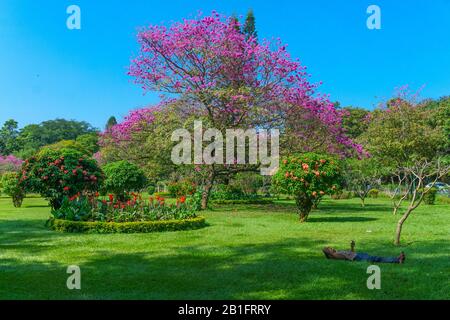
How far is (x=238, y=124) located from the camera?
22.5 m

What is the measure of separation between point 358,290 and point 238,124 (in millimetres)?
16753

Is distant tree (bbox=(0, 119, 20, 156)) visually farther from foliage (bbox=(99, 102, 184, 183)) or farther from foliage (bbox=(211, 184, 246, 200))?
foliage (bbox=(211, 184, 246, 200))

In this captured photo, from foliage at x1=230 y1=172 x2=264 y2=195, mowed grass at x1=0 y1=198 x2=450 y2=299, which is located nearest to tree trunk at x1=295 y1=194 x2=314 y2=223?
mowed grass at x1=0 y1=198 x2=450 y2=299

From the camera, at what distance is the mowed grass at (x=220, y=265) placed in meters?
6.19

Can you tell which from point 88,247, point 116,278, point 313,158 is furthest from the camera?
point 313,158

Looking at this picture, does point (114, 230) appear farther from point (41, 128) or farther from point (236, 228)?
point (41, 128)

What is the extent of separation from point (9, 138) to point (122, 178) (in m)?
60.7

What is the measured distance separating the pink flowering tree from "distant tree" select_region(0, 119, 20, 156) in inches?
2273

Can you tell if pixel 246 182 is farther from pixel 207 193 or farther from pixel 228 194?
pixel 207 193

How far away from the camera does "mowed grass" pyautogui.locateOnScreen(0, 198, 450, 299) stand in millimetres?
6188

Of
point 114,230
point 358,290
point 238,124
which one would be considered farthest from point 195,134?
point 358,290

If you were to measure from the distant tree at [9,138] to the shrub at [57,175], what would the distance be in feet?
195

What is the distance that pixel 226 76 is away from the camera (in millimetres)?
21891
